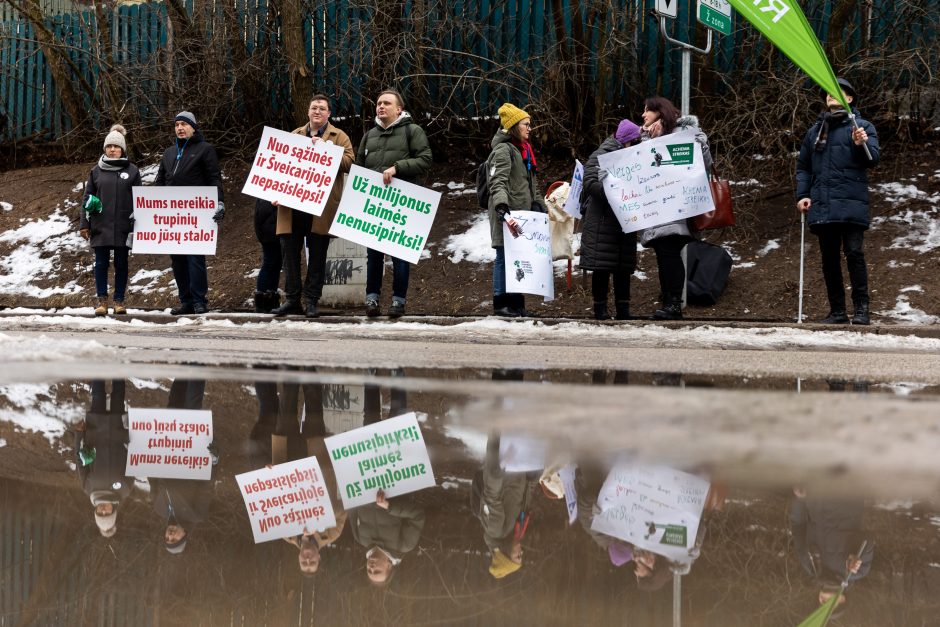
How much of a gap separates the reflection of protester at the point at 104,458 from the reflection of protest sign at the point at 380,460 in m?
0.54

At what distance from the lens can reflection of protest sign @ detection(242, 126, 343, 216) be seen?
10727 mm

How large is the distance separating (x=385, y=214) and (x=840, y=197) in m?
4.10

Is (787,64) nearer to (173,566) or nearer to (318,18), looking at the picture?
(318,18)

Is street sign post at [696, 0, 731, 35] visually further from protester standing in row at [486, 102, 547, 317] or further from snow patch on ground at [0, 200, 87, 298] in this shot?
snow patch on ground at [0, 200, 87, 298]

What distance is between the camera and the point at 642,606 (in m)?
1.88

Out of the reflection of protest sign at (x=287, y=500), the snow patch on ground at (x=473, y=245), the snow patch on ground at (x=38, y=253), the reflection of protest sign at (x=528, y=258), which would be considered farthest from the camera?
the snow patch on ground at (x=38, y=253)

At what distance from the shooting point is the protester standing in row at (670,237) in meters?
9.70

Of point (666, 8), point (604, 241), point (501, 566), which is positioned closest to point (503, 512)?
point (501, 566)

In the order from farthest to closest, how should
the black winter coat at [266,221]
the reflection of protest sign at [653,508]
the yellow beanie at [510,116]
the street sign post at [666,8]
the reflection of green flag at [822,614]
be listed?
1. the black winter coat at [266,221]
2. the street sign post at [666,8]
3. the yellow beanie at [510,116]
4. the reflection of protest sign at [653,508]
5. the reflection of green flag at [822,614]

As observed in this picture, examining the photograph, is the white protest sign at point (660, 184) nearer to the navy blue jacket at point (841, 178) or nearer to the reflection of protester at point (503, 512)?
the navy blue jacket at point (841, 178)

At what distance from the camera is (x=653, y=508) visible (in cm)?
257

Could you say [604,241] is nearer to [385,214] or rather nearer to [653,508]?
[385,214]

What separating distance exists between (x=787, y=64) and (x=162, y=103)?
9.11 meters

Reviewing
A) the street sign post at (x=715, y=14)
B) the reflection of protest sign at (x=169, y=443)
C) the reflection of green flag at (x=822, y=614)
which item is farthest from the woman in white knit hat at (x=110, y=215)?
the reflection of green flag at (x=822, y=614)
